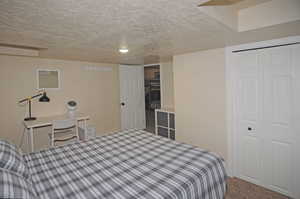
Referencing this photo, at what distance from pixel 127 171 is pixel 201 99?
6.40ft

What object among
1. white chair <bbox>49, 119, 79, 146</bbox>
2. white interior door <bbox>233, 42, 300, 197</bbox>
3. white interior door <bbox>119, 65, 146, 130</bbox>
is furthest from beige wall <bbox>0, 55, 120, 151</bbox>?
white interior door <bbox>233, 42, 300, 197</bbox>

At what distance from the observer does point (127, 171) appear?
1.46 metres

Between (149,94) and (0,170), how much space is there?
5549mm

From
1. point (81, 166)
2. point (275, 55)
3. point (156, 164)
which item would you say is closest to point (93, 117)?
point (81, 166)

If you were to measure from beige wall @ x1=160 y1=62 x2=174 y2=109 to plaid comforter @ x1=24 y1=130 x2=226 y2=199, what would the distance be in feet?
7.66

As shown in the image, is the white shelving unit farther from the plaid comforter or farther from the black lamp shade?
the black lamp shade

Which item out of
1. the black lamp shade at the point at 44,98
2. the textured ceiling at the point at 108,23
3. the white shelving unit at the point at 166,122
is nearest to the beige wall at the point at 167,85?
the white shelving unit at the point at 166,122

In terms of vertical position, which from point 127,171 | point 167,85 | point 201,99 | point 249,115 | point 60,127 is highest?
point 167,85

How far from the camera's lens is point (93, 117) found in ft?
13.5

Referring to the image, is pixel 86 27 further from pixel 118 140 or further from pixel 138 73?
pixel 138 73

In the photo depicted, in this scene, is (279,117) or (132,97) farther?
(132,97)

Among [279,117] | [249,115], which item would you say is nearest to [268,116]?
[279,117]

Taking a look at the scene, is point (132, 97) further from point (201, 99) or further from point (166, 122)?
point (201, 99)

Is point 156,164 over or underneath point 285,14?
underneath
